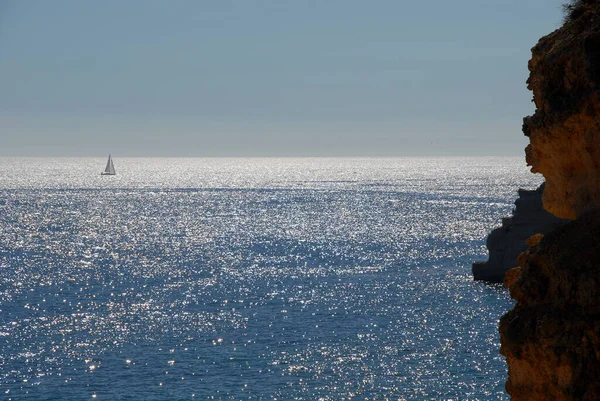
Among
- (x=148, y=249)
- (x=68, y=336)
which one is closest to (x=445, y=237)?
(x=148, y=249)

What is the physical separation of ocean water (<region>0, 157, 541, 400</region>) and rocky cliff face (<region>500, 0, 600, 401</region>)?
21.9 meters

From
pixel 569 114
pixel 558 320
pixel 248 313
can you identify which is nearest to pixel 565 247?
pixel 558 320

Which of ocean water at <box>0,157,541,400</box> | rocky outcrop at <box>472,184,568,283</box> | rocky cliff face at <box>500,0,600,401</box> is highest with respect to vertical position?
rocky cliff face at <box>500,0,600,401</box>

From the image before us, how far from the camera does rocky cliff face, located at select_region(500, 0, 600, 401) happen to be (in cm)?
1162

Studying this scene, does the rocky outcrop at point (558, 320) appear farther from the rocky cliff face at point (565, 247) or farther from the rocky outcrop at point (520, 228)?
the rocky outcrop at point (520, 228)

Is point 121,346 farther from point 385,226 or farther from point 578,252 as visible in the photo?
point 385,226

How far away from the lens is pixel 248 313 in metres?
53.3

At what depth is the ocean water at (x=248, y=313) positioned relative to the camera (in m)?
36.5

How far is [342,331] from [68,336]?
642 inches

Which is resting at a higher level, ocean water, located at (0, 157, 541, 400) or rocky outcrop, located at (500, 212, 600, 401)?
rocky outcrop, located at (500, 212, 600, 401)

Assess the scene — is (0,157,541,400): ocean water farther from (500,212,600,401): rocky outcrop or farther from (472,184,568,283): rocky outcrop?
(500,212,600,401): rocky outcrop

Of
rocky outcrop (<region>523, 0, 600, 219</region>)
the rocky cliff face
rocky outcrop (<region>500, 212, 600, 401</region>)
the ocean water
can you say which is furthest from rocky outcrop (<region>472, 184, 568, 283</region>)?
rocky outcrop (<region>500, 212, 600, 401</region>)

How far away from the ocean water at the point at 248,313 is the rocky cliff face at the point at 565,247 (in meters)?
21.9

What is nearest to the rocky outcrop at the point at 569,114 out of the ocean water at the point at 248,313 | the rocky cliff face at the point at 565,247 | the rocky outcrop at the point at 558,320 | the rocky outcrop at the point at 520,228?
the rocky cliff face at the point at 565,247
